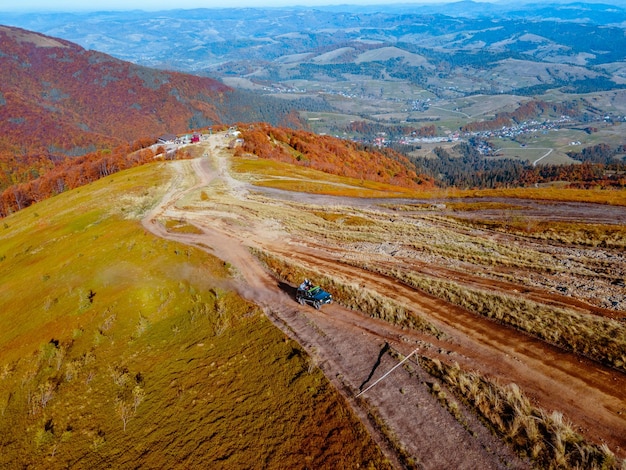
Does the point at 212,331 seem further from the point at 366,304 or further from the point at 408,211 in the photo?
the point at 408,211

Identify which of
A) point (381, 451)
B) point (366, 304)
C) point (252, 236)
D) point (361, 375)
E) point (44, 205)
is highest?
point (381, 451)

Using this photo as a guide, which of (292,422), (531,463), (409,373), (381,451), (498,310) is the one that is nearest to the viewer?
(531,463)

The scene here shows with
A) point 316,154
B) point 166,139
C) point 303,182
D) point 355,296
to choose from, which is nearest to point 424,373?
point 355,296

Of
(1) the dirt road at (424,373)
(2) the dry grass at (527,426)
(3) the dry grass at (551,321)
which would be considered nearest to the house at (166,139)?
(1) the dirt road at (424,373)

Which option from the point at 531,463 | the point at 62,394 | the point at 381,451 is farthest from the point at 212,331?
the point at 531,463

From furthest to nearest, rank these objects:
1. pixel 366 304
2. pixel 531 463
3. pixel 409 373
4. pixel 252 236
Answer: pixel 252 236, pixel 366 304, pixel 409 373, pixel 531 463

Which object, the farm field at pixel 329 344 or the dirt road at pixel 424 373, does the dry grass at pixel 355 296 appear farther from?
the dirt road at pixel 424 373

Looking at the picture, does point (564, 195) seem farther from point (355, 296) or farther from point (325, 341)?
point (325, 341)
